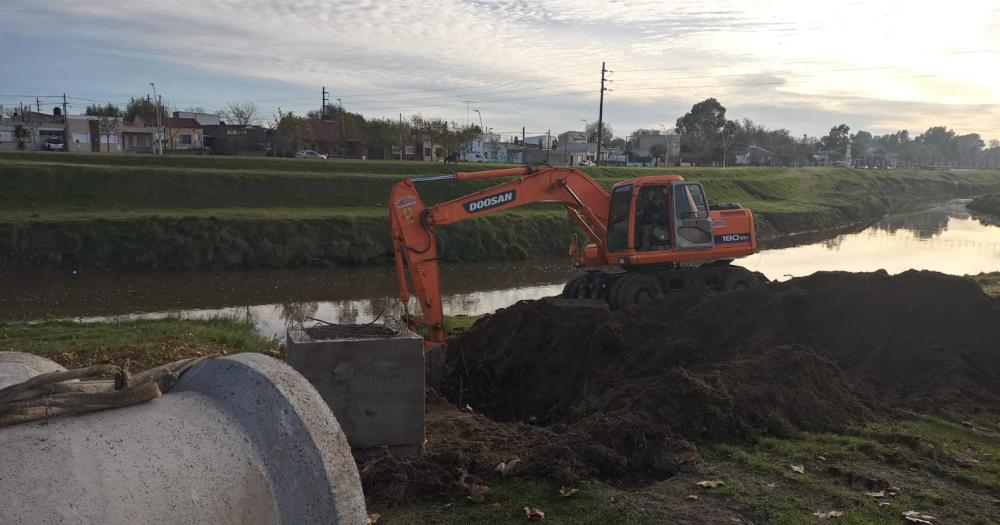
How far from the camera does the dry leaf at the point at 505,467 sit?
6652 millimetres

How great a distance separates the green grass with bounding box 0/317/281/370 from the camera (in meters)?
11.5

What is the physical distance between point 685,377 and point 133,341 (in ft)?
31.5

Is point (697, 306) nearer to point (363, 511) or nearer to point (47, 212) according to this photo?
point (363, 511)

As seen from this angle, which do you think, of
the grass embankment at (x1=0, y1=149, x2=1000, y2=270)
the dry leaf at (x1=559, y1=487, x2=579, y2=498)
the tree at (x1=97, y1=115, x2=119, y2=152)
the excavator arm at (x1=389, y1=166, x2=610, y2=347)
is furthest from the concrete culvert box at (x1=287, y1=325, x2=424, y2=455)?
the tree at (x1=97, y1=115, x2=119, y2=152)

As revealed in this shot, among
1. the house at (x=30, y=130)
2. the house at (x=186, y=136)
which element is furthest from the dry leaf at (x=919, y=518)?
the house at (x=30, y=130)

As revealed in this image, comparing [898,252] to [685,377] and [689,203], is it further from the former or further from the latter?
[685,377]

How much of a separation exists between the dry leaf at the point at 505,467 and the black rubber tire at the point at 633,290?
331 inches

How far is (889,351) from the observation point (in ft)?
34.2

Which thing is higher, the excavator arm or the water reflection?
the excavator arm

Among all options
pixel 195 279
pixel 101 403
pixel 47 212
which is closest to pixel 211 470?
pixel 101 403

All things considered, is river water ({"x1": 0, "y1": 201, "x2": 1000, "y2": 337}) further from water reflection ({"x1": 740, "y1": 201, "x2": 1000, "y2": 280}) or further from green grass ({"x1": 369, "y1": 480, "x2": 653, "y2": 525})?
green grass ({"x1": 369, "y1": 480, "x2": 653, "y2": 525})

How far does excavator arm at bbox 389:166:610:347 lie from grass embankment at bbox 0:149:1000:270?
16.9 metres

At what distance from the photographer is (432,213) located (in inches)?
518

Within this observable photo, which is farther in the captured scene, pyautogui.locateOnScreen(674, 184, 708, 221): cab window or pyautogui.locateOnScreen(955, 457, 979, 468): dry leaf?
→ pyautogui.locateOnScreen(674, 184, 708, 221): cab window
